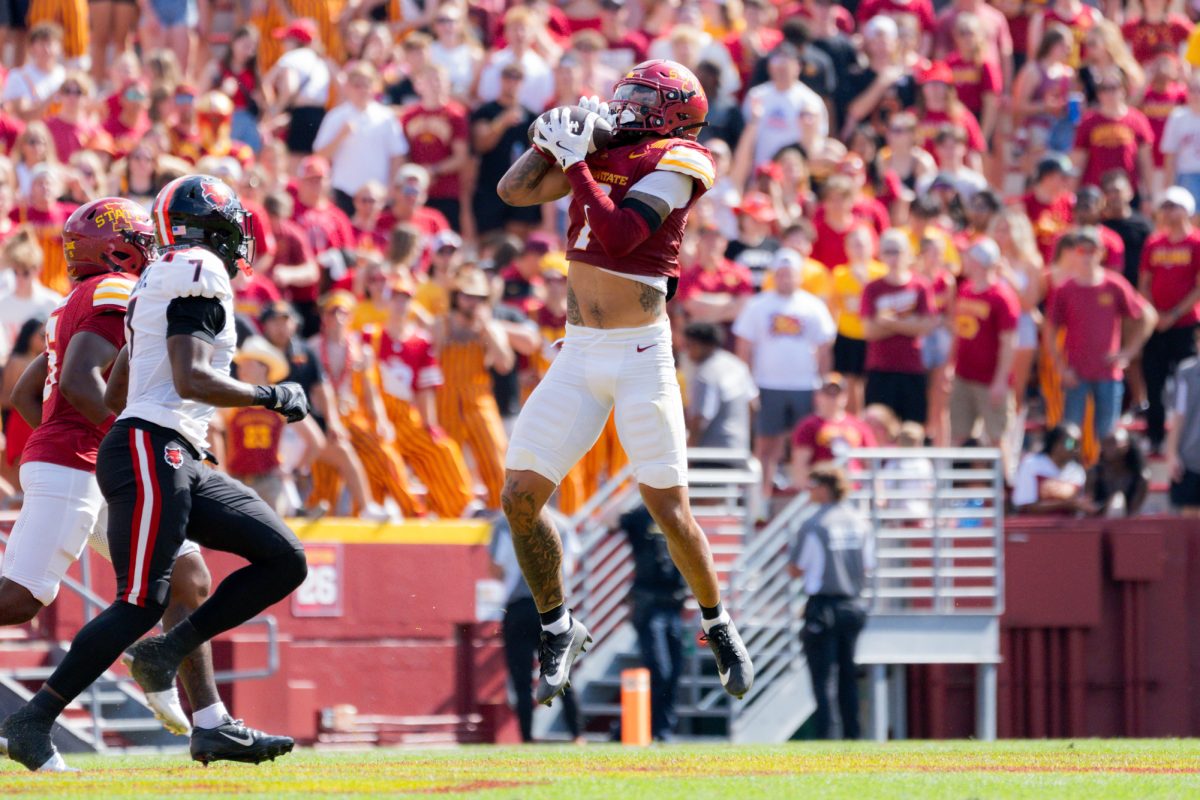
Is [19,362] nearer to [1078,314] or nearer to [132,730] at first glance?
[132,730]

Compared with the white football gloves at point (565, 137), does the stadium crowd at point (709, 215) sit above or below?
below

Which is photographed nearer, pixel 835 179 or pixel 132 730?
pixel 132 730

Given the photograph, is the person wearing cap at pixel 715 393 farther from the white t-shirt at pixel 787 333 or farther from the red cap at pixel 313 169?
the red cap at pixel 313 169

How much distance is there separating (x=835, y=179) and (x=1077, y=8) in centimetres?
480

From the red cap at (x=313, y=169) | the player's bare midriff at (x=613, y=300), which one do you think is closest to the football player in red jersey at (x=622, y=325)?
the player's bare midriff at (x=613, y=300)

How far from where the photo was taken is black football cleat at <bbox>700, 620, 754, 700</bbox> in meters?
8.09

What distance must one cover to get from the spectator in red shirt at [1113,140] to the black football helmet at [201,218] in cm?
1100

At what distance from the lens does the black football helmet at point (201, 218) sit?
296 inches

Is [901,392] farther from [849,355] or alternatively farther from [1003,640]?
[1003,640]

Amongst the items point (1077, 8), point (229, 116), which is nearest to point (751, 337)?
point (229, 116)

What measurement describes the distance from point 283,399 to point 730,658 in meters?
2.00

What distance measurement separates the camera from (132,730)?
1272 cm

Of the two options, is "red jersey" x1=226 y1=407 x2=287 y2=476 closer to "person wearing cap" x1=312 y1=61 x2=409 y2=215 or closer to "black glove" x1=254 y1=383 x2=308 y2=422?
A: "person wearing cap" x1=312 y1=61 x2=409 y2=215

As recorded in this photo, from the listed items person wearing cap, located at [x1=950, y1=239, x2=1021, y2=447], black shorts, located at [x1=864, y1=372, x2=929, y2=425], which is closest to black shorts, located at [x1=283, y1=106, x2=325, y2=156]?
A: black shorts, located at [x1=864, y1=372, x2=929, y2=425]
